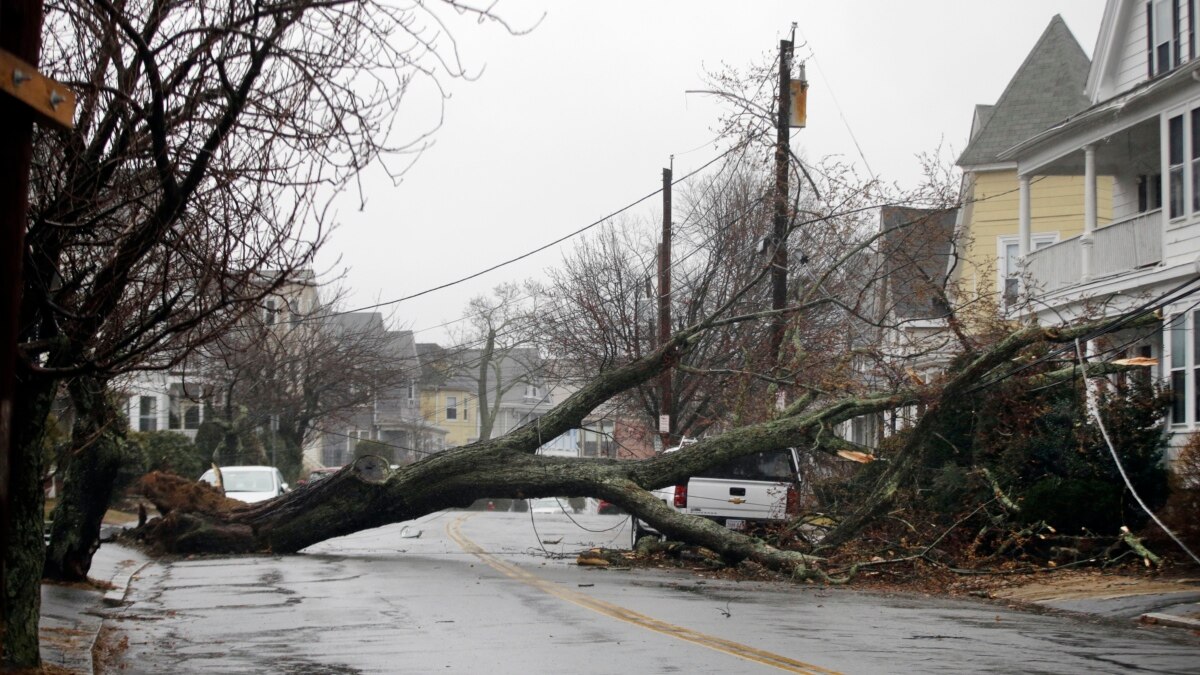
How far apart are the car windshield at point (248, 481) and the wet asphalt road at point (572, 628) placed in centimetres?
1064

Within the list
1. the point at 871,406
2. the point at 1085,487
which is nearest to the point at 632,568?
the point at 871,406

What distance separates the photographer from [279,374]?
42219mm

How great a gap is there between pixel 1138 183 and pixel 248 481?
65.7ft

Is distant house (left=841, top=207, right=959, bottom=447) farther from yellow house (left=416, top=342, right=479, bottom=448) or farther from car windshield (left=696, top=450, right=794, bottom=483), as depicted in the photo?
yellow house (left=416, top=342, right=479, bottom=448)

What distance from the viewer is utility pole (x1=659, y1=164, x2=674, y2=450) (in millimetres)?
28716

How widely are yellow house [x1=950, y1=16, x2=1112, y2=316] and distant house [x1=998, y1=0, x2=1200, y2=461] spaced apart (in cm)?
684

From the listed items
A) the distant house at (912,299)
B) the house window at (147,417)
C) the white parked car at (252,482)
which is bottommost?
the white parked car at (252,482)

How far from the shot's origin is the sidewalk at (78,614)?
9.64 metres

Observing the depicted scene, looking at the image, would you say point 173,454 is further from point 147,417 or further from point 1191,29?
point 1191,29

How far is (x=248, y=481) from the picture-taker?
2933cm

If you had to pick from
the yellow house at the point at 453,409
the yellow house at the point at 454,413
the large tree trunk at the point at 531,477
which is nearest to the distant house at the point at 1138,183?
the large tree trunk at the point at 531,477

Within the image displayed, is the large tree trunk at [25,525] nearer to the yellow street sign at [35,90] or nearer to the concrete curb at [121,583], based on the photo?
the yellow street sign at [35,90]

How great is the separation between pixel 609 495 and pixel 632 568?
1136 mm

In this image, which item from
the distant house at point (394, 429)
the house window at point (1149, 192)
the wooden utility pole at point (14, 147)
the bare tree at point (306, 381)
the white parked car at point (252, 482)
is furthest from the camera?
the distant house at point (394, 429)
